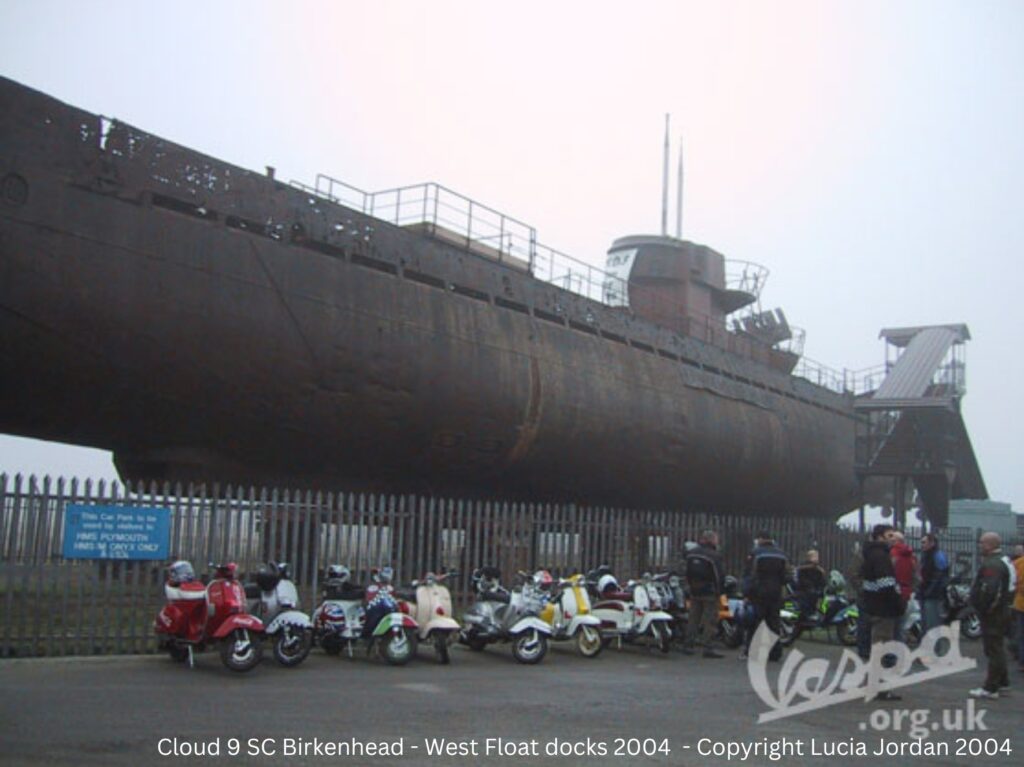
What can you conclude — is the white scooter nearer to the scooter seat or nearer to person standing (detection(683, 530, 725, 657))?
the scooter seat

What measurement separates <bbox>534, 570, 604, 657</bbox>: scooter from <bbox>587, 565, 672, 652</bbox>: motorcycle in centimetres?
33

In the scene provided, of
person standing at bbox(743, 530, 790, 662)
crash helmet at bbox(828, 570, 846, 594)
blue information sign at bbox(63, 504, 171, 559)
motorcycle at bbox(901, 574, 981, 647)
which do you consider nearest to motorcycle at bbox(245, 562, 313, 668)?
blue information sign at bbox(63, 504, 171, 559)

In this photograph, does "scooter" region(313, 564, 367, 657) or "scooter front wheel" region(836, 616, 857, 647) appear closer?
"scooter" region(313, 564, 367, 657)

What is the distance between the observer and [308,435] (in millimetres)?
15195

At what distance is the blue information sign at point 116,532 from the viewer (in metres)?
10.4

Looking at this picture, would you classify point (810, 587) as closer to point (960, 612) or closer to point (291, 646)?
point (960, 612)

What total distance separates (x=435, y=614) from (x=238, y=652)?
2371 mm

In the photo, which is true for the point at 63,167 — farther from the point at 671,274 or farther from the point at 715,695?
the point at 671,274

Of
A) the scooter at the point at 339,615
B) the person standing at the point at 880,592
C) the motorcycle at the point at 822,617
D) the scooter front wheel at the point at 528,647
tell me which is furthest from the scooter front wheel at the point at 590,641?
the person standing at the point at 880,592

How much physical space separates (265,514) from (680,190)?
101ft

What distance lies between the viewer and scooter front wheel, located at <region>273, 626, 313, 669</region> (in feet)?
33.0

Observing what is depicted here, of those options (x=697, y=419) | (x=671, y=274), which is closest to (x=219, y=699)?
(x=697, y=419)

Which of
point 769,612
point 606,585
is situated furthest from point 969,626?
point 606,585

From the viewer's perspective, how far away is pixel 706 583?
40.8ft
